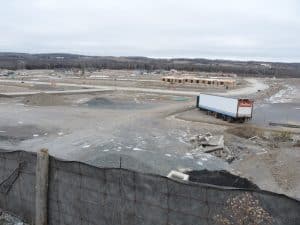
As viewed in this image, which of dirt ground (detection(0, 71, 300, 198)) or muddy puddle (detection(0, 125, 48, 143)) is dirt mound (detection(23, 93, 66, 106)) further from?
muddy puddle (detection(0, 125, 48, 143))

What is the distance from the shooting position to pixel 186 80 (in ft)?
305

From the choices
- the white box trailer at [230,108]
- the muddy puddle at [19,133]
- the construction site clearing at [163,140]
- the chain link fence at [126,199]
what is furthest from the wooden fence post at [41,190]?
the white box trailer at [230,108]

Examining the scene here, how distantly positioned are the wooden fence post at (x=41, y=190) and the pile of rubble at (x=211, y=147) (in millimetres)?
14991

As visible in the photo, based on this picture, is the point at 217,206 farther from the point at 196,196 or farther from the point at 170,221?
the point at 170,221

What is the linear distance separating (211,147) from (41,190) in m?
16.8

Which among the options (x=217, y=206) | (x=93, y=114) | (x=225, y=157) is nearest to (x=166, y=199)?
(x=217, y=206)

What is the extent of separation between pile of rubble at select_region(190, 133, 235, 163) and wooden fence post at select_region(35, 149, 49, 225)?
15.0 meters

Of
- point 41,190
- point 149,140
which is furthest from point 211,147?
point 41,190

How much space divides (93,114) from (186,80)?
188ft

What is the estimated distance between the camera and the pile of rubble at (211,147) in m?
22.2

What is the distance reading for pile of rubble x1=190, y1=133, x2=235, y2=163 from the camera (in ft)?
72.7

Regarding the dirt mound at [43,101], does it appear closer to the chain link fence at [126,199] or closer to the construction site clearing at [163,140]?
the construction site clearing at [163,140]

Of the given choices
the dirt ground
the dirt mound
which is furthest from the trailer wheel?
the dirt mound

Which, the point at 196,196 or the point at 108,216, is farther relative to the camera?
the point at 108,216
